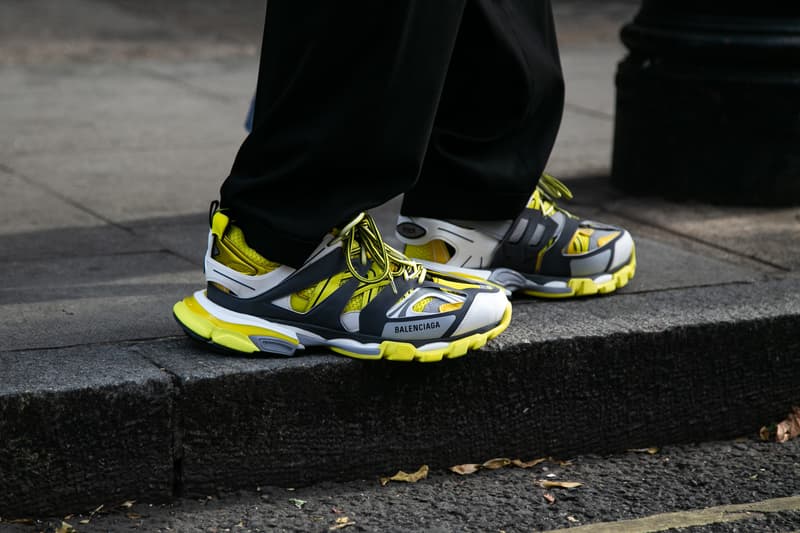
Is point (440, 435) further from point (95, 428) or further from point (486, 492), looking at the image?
point (95, 428)

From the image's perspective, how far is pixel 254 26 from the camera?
8.70 metres

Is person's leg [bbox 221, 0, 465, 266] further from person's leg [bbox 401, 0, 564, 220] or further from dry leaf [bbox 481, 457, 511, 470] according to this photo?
dry leaf [bbox 481, 457, 511, 470]

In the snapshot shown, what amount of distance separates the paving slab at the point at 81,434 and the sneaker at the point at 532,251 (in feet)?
2.47

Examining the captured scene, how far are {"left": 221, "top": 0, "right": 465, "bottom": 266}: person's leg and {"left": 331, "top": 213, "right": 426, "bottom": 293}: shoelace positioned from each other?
0.09 m

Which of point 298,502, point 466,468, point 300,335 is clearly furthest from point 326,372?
point 466,468

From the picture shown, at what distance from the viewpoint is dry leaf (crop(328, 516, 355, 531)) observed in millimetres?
2217

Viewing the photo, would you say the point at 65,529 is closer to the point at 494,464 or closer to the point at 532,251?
the point at 494,464

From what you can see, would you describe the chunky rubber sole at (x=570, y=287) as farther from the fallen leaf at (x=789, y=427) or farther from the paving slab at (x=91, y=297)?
the paving slab at (x=91, y=297)

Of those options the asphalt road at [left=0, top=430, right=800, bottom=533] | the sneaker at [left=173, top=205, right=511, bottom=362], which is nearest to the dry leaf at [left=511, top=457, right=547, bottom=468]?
the asphalt road at [left=0, top=430, right=800, bottom=533]

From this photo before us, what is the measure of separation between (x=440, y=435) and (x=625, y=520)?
0.41 m

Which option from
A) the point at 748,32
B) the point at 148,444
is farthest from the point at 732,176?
the point at 148,444

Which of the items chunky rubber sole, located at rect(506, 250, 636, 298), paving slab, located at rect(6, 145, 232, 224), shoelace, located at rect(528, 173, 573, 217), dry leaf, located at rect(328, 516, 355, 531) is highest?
shoelace, located at rect(528, 173, 573, 217)

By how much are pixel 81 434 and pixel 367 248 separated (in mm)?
650

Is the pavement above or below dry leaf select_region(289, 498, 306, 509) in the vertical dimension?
above
